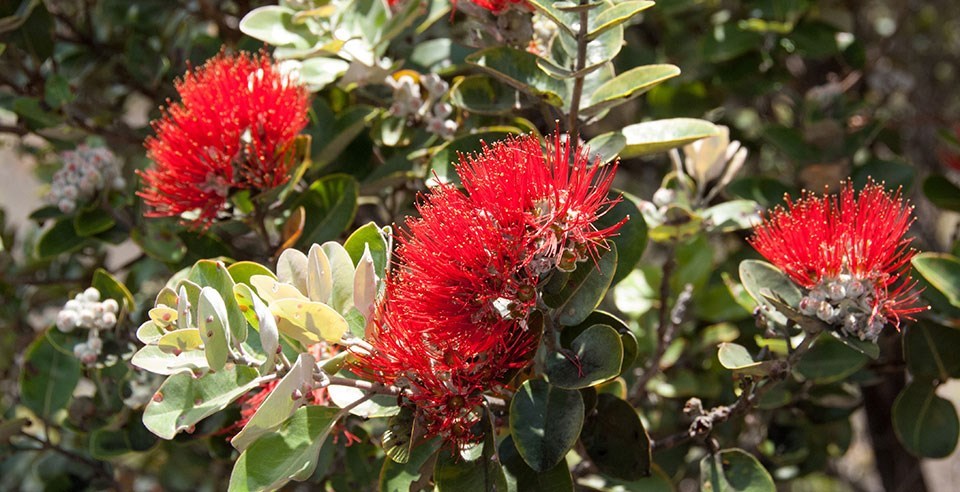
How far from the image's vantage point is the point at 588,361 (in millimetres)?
1282

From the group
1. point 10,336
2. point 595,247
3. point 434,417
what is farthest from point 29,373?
point 595,247

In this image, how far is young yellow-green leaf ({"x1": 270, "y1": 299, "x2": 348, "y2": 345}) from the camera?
1.12 metres

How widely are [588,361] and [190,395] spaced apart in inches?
21.4

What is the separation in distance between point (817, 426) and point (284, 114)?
1.41 meters

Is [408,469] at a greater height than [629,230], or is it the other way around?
[629,230]

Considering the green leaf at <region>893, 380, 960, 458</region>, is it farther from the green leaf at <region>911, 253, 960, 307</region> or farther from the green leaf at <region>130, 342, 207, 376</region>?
the green leaf at <region>130, 342, 207, 376</region>

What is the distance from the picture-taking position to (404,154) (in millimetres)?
1689

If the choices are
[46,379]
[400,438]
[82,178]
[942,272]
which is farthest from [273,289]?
[942,272]

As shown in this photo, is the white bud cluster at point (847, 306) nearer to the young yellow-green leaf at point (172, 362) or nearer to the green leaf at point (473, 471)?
the green leaf at point (473, 471)

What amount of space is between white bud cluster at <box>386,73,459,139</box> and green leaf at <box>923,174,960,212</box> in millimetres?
1135

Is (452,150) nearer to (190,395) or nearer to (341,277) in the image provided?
(341,277)

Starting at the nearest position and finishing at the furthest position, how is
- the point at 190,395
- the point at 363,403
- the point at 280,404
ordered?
the point at 280,404
the point at 190,395
the point at 363,403

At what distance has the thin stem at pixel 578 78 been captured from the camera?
4.21 ft

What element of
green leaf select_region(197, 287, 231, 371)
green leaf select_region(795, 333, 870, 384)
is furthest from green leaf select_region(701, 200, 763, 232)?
green leaf select_region(197, 287, 231, 371)
